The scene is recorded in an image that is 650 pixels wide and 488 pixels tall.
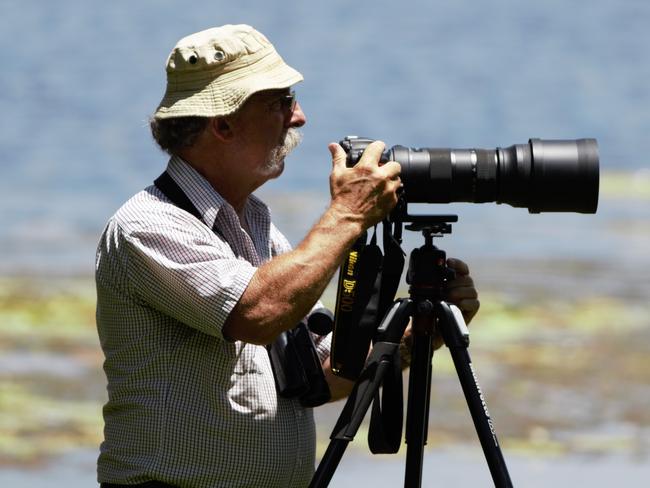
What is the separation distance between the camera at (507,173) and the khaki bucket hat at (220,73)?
0.22 meters

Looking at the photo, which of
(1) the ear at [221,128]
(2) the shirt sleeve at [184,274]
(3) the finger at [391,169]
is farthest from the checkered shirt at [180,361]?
(3) the finger at [391,169]

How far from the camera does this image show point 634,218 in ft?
38.6

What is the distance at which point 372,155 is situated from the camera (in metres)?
2.94

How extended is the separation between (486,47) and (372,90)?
4.37m

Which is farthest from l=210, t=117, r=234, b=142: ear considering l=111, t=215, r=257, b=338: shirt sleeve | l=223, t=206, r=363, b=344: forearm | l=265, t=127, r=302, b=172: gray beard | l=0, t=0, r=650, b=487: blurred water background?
l=0, t=0, r=650, b=487: blurred water background

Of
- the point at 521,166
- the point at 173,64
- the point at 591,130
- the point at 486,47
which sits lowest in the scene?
the point at 521,166

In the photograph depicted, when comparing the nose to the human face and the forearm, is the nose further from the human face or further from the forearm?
the forearm

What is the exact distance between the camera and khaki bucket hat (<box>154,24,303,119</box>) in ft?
9.91

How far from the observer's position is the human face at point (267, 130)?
307 centimetres

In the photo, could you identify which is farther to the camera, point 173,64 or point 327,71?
point 327,71

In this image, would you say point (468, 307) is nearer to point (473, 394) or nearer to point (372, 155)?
point (473, 394)

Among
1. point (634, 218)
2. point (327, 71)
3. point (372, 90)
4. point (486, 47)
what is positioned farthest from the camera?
point (486, 47)

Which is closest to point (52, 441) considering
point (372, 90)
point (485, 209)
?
point (485, 209)

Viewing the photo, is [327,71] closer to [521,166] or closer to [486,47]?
[486,47]
